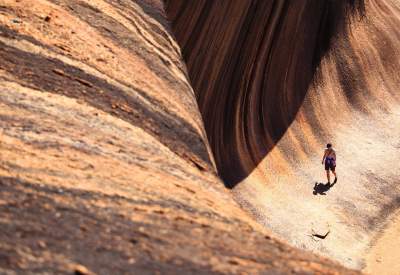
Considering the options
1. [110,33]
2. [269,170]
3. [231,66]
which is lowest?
[269,170]

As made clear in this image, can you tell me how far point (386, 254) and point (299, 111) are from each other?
18.1 ft

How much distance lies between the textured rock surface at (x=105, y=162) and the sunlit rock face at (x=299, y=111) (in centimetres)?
544

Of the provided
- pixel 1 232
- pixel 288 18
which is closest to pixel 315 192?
pixel 288 18

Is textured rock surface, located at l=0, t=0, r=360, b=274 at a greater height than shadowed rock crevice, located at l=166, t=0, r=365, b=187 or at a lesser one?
greater

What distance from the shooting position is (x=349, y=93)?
65.5 ft

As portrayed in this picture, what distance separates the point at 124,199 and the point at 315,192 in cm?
1075

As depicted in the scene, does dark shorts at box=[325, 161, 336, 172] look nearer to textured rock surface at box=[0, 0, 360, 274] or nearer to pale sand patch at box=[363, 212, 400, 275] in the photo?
pale sand patch at box=[363, 212, 400, 275]

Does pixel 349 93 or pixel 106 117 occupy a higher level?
pixel 106 117

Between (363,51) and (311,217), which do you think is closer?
(311,217)

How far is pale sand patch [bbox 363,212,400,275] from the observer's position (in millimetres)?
13375

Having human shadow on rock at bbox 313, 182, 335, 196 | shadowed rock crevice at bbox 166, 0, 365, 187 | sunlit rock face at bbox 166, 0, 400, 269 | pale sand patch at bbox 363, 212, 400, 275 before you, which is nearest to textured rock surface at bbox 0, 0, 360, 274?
shadowed rock crevice at bbox 166, 0, 365, 187

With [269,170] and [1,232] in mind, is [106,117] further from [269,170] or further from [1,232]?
[269,170]

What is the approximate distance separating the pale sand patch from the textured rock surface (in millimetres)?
7113

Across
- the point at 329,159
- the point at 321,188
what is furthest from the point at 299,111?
the point at 321,188
